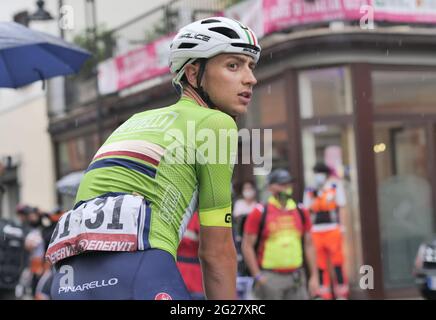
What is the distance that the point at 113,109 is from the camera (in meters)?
19.9

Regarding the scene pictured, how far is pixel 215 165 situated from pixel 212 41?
0.50 m

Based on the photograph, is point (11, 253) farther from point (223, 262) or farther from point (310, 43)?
point (310, 43)

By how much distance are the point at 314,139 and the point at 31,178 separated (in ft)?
44.7

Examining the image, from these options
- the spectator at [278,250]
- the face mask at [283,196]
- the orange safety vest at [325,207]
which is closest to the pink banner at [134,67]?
the orange safety vest at [325,207]

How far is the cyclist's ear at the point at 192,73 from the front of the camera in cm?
301

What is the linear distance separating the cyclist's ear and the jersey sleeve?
285 mm

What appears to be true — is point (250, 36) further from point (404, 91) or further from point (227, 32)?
point (404, 91)

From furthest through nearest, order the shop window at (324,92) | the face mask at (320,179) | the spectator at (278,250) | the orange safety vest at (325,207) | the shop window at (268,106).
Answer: the shop window at (268,106), the shop window at (324,92), the face mask at (320,179), the orange safety vest at (325,207), the spectator at (278,250)

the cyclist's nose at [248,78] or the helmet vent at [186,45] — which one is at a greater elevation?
the helmet vent at [186,45]

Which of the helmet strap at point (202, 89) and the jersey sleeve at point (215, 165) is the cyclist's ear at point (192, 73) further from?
the jersey sleeve at point (215, 165)

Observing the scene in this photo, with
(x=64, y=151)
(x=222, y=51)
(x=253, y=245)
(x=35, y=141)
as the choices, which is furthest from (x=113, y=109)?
(x=222, y=51)

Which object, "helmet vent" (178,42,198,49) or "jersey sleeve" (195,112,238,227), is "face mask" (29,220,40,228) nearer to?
"helmet vent" (178,42,198,49)

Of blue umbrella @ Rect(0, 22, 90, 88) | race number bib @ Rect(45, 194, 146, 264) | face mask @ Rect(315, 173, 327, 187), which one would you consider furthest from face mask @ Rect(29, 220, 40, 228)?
race number bib @ Rect(45, 194, 146, 264)
